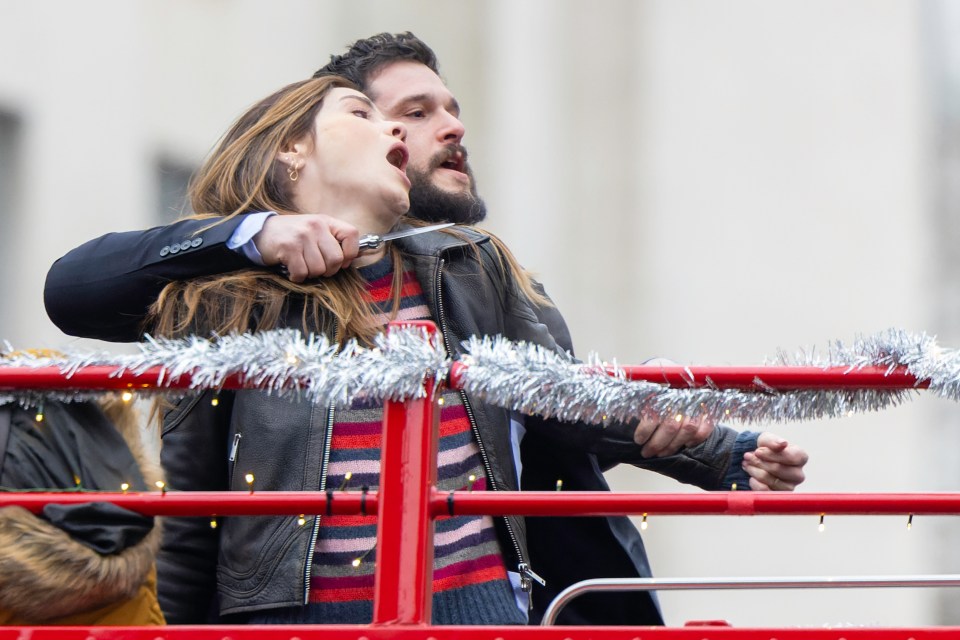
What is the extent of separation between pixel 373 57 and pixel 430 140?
1.19ft

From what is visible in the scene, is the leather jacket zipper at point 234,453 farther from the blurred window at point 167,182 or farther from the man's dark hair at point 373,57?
the blurred window at point 167,182

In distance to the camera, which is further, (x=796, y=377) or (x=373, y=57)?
(x=373, y=57)

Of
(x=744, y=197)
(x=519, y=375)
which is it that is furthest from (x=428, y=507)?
(x=744, y=197)

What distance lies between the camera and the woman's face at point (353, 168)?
135 inches

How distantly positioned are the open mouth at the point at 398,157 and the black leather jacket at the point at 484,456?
246 millimetres

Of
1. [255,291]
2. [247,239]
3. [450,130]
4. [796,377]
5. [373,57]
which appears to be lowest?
[796,377]

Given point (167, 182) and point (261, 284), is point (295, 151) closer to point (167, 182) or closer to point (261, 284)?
point (261, 284)

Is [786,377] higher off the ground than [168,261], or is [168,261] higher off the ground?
[168,261]

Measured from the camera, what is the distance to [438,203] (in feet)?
13.1

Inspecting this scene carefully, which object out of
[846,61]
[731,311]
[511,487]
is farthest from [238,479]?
[846,61]

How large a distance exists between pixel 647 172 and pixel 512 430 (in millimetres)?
8327

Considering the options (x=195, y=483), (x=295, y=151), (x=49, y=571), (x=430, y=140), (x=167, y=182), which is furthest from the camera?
(x=167, y=182)

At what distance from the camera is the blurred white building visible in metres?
11.0
